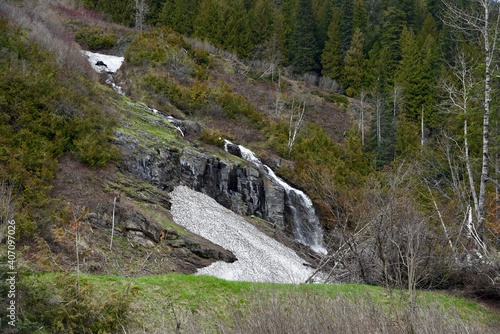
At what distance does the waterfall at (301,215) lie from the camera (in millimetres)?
21766

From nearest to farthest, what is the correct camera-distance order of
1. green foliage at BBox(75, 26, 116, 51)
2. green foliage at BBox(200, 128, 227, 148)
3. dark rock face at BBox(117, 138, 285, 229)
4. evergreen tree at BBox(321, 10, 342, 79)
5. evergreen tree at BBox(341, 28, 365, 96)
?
dark rock face at BBox(117, 138, 285, 229)
green foliage at BBox(200, 128, 227, 148)
green foliage at BBox(75, 26, 116, 51)
evergreen tree at BBox(341, 28, 365, 96)
evergreen tree at BBox(321, 10, 342, 79)

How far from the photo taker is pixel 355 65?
157 feet

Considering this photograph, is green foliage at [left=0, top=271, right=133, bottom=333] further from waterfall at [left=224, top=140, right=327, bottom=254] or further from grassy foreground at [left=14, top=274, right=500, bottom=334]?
waterfall at [left=224, top=140, right=327, bottom=254]

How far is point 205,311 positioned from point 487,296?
7844 mm

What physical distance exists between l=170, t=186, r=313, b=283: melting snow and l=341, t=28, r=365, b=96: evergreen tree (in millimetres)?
31609

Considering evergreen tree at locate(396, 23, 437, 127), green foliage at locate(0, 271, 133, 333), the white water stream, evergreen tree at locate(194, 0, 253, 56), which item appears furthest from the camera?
evergreen tree at locate(194, 0, 253, 56)

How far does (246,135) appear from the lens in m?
29.0

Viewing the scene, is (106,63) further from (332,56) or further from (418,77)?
(418,77)

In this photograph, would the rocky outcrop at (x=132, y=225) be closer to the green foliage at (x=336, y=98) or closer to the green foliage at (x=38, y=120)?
the green foliage at (x=38, y=120)

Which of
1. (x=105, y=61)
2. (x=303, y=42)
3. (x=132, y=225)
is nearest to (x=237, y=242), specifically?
(x=132, y=225)

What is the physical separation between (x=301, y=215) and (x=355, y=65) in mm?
29840

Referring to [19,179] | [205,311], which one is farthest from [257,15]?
[205,311]

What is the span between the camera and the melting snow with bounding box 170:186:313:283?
552 inches

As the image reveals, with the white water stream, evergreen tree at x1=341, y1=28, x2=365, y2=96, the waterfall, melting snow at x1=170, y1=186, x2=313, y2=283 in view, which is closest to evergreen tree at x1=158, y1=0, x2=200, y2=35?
the white water stream
